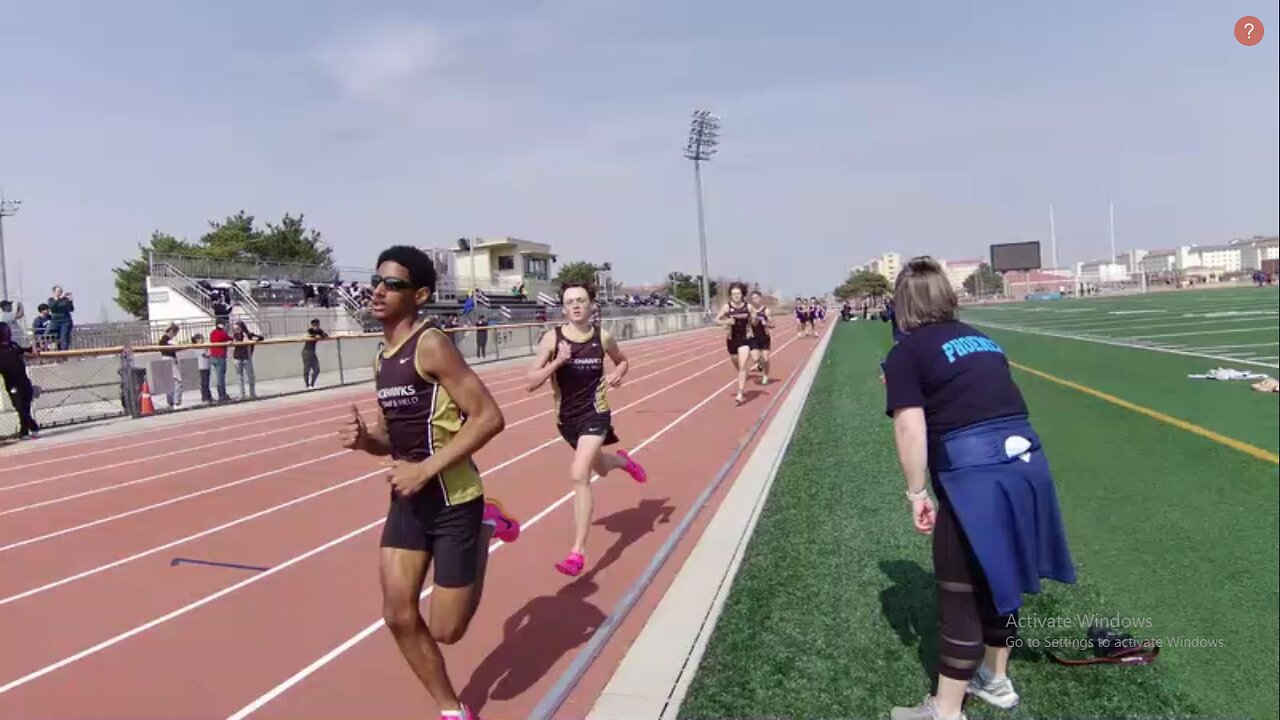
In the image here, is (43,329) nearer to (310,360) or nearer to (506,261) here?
(310,360)

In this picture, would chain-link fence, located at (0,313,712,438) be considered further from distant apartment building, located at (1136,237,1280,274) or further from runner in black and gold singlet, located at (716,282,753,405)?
distant apartment building, located at (1136,237,1280,274)

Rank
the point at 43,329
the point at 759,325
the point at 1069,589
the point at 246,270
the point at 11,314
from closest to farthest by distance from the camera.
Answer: the point at 1069,589
the point at 11,314
the point at 759,325
the point at 43,329
the point at 246,270

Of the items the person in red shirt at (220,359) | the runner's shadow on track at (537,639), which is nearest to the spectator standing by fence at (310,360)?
the person in red shirt at (220,359)

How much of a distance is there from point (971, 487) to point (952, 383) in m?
0.37

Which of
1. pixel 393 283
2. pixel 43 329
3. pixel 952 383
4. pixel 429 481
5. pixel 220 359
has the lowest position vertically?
pixel 429 481

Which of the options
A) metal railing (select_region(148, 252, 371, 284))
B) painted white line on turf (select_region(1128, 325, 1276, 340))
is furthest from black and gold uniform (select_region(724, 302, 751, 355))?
metal railing (select_region(148, 252, 371, 284))

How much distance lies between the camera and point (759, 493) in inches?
267

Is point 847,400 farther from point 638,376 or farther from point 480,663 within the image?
point 480,663

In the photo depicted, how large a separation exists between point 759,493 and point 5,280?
8127mm

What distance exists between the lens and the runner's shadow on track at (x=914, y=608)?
3.72m

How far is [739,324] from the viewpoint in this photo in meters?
13.5

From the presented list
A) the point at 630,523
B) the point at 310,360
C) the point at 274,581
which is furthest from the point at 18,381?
the point at 630,523

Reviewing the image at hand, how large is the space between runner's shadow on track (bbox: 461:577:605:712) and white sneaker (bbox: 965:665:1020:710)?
1828 millimetres

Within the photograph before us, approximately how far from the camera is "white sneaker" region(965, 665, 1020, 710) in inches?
125
